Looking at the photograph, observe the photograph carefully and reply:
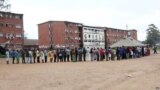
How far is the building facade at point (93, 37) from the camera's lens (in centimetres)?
10094

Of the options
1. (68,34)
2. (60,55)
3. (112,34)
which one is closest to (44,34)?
(68,34)

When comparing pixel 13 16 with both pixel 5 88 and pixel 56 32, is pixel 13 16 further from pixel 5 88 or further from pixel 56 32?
pixel 5 88

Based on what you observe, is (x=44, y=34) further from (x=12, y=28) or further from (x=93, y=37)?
(x=93, y=37)

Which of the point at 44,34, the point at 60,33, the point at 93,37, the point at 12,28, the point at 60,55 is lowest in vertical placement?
the point at 60,55

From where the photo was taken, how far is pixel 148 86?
13.4 metres

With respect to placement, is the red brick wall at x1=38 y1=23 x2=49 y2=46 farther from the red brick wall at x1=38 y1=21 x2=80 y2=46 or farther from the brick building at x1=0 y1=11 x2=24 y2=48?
the brick building at x1=0 y1=11 x2=24 y2=48

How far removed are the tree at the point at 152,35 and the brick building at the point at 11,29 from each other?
51.9m

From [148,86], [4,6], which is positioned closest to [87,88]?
[148,86]

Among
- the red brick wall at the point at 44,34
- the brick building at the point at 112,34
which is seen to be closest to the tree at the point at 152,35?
the brick building at the point at 112,34

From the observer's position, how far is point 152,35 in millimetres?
113500

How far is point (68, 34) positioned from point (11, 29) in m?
21.3

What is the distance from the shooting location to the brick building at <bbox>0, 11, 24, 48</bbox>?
73625 mm

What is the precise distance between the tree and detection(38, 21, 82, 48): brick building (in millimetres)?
29552

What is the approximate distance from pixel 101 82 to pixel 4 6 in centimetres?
4818
